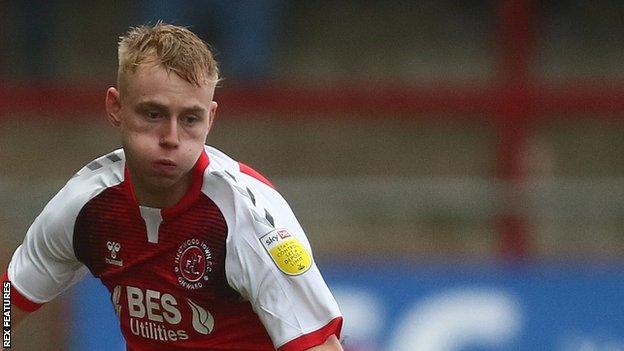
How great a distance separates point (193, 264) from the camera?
383cm

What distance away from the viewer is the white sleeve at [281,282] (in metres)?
3.64

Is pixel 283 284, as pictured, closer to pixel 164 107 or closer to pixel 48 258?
pixel 164 107

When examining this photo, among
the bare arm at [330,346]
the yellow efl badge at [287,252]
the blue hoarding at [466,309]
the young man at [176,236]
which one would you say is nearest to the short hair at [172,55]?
the young man at [176,236]

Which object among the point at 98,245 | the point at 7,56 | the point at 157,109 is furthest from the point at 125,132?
the point at 7,56

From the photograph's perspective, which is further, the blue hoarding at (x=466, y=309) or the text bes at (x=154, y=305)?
the blue hoarding at (x=466, y=309)

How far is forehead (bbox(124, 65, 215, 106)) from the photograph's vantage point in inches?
142

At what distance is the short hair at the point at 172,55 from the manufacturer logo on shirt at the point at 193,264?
0.43 metres

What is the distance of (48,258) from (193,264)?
490mm

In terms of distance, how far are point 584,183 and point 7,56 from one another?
4.05m

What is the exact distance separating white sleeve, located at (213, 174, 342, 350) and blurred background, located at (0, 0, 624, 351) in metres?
3.81

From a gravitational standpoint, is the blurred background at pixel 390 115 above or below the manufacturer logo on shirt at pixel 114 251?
below

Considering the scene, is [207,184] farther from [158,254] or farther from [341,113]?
[341,113]
